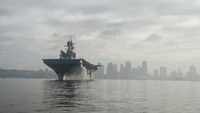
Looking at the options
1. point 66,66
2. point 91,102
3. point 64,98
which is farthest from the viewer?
point 66,66

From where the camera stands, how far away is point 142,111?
1119 inches

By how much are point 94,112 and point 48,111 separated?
437cm

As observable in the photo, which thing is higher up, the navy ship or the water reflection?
the navy ship

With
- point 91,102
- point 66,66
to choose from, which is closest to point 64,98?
point 91,102

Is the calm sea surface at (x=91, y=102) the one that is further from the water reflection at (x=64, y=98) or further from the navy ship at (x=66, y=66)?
the navy ship at (x=66, y=66)

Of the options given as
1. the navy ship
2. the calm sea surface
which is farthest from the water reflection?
the navy ship

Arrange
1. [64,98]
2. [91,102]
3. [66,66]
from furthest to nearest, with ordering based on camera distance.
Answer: [66,66] < [64,98] < [91,102]

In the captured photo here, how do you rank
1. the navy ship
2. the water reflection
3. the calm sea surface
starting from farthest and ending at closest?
the navy ship, the water reflection, the calm sea surface

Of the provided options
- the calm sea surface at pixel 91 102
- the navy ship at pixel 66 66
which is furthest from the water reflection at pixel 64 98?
the navy ship at pixel 66 66

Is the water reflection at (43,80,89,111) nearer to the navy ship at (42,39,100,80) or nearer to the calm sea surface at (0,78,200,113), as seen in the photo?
the calm sea surface at (0,78,200,113)

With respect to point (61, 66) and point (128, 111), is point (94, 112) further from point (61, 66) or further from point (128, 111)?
point (61, 66)

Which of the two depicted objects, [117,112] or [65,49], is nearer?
[117,112]

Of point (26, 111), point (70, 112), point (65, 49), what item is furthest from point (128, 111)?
point (65, 49)

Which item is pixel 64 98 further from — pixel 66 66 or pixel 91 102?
pixel 66 66
